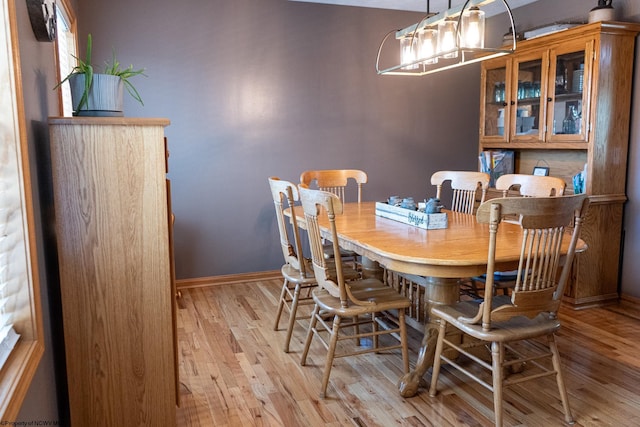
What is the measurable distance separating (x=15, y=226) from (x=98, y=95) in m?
0.62

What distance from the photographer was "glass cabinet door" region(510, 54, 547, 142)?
12.8 ft

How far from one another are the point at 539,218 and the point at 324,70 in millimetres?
2963

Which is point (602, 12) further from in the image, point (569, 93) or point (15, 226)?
point (15, 226)

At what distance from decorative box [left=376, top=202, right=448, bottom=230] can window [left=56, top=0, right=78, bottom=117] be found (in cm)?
194

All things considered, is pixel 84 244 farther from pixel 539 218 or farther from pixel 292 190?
pixel 539 218

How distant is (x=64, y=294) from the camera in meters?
1.76

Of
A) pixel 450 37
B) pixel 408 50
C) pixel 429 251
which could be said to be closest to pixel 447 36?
pixel 450 37

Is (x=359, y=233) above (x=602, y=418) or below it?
above

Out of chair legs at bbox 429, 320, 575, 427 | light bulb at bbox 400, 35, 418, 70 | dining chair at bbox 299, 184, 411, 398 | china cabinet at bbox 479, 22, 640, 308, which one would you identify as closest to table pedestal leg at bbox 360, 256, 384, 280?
dining chair at bbox 299, 184, 411, 398

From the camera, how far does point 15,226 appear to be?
145cm

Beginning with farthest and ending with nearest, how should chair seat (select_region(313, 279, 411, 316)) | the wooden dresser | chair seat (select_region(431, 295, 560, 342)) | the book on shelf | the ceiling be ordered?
1. the book on shelf
2. the ceiling
3. chair seat (select_region(313, 279, 411, 316))
4. chair seat (select_region(431, 295, 560, 342))
5. the wooden dresser

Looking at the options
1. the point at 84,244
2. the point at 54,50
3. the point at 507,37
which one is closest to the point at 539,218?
the point at 84,244

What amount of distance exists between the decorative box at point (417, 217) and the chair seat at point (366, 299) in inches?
15.7

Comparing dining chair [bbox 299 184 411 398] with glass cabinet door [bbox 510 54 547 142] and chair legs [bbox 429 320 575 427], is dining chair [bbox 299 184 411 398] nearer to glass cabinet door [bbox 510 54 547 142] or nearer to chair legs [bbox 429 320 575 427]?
chair legs [bbox 429 320 575 427]
